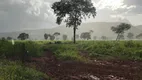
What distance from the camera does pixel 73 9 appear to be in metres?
60.6

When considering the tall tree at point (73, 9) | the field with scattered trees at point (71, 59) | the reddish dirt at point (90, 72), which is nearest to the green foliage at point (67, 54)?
the field with scattered trees at point (71, 59)

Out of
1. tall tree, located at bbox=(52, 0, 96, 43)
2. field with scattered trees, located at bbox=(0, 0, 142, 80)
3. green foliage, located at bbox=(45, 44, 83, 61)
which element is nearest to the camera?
field with scattered trees, located at bbox=(0, 0, 142, 80)

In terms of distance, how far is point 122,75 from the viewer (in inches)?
597

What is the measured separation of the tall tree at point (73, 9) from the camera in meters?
59.7

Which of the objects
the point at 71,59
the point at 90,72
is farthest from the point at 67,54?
the point at 90,72

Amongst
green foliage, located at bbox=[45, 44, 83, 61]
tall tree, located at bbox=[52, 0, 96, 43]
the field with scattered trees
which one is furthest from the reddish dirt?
tall tree, located at bbox=[52, 0, 96, 43]

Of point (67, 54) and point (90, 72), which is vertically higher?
point (67, 54)

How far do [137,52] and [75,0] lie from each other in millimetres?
36987

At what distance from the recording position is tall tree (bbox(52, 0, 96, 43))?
5969 cm

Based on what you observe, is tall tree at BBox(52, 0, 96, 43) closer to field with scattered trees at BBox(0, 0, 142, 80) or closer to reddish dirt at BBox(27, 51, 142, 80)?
field with scattered trees at BBox(0, 0, 142, 80)

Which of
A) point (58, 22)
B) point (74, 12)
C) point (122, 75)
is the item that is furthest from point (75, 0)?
point (122, 75)

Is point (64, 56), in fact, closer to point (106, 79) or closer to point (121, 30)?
point (106, 79)

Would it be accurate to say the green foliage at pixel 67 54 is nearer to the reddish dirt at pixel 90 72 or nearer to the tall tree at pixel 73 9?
the reddish dirt at pixel 90 72

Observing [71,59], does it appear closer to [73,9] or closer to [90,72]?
[90,72]
